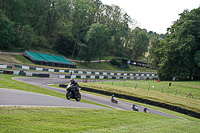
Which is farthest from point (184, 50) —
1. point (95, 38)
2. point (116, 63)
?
point (116, 63)

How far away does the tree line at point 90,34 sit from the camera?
54.4 meters

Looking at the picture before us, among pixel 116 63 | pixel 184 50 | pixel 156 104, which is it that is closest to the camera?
pixel 156 104

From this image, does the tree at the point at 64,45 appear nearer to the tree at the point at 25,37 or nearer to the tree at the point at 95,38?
the tree at the point at 95,38

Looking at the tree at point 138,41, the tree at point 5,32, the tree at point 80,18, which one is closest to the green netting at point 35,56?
the tree at point 5,32

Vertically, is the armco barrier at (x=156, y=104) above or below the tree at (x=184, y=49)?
below

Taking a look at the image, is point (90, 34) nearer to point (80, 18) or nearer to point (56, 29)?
point (80, 18)

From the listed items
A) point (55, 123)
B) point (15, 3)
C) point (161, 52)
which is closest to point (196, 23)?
point (161, 52)

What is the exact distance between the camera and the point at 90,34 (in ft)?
267

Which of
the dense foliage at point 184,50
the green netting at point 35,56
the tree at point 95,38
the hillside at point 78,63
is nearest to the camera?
the dense foliage at point 184,50

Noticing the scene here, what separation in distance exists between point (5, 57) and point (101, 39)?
39.9m

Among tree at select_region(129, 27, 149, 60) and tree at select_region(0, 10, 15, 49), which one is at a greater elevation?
tree at select_region(129, 27, 149, 60)

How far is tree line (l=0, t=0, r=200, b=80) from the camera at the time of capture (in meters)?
54.4

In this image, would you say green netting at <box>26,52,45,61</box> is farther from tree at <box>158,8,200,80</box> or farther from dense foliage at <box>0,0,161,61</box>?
tree at <box>158,8,200,80</box>

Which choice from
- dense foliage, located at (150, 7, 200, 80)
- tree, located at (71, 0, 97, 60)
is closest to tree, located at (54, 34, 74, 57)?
tree, located at (71, 0, 97, 60)
